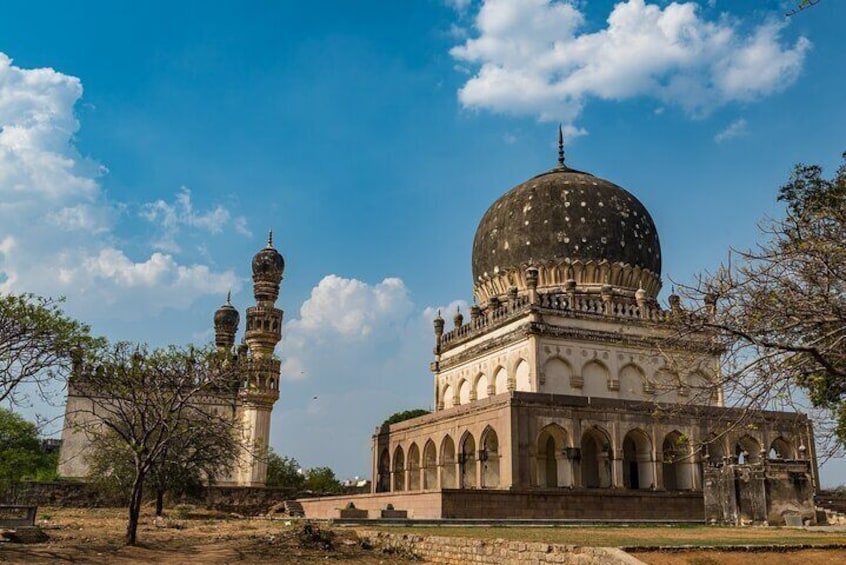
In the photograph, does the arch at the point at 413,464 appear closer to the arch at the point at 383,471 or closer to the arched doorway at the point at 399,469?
the arched doorway at the point at 399,469

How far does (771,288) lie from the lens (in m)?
10.9

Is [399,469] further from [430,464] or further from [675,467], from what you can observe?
[675,467]

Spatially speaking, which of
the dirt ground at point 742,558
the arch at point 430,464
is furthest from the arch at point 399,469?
the dirt ground at point 742,558

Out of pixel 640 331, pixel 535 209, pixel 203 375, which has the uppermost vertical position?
pixel 535 209

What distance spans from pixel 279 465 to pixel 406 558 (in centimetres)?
3972

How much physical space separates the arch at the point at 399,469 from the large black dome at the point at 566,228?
8.33m

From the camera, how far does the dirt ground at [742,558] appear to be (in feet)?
36.2

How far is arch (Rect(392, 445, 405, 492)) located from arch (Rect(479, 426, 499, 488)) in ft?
20.1

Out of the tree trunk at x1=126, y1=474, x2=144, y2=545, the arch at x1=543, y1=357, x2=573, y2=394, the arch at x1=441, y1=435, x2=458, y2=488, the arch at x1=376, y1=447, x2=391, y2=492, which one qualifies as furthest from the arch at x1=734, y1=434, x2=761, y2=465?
the tree trunk at x1=126, y1=474, x2=144, y2=545

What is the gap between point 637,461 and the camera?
27547 millimetres

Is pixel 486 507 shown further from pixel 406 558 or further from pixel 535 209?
pixel 535 209

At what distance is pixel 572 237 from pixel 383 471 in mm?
12557

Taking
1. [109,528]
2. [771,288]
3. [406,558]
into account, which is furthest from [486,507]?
[771,288]

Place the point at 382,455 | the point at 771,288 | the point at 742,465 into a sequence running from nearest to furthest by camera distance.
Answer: the point at 771,288 → the point at 742,465 → the point at 382,455
